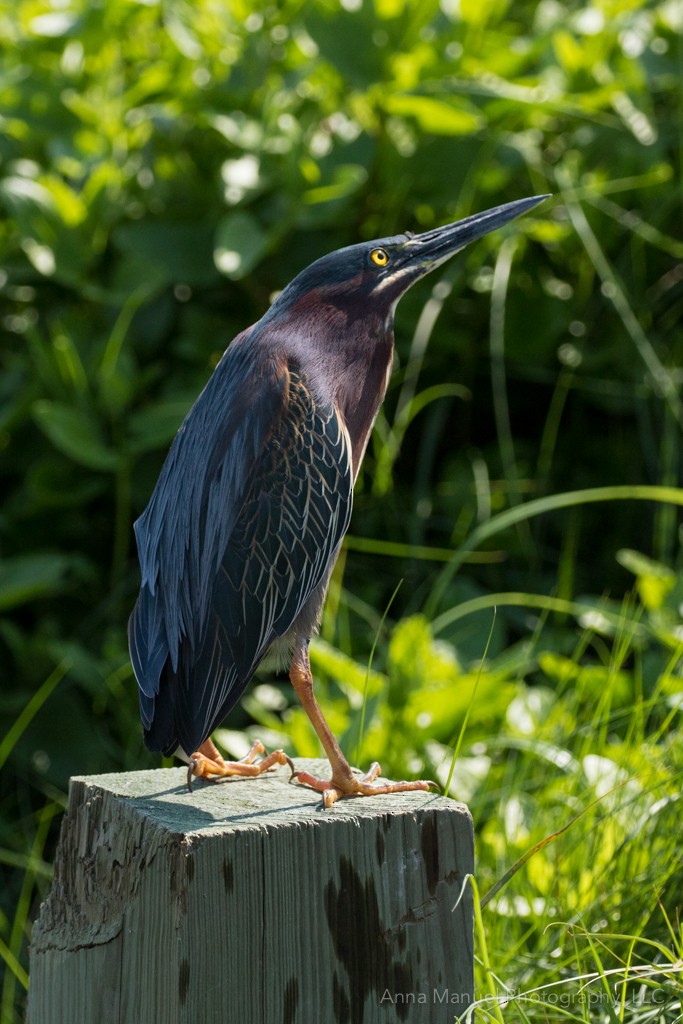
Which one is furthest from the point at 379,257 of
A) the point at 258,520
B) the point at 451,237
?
the point at 258,520

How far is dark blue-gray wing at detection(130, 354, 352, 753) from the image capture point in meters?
1.67

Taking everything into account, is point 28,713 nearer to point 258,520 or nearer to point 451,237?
point 258,520

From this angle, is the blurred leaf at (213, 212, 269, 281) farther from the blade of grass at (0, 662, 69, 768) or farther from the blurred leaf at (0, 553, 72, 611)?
the blade of grass at (0, 662, 69, 768)

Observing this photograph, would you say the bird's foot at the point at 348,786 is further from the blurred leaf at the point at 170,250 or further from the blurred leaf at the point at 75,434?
the blurred leaf at the point at 170,250

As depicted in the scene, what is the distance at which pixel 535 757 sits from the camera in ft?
8.66

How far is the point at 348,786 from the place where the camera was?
1609mm

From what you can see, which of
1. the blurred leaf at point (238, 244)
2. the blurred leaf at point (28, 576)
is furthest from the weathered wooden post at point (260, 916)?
the blurred leaf at point (238, 244)

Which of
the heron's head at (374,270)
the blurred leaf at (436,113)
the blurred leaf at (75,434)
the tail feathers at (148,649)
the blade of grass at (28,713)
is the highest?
the blurred leaf at (436,113)

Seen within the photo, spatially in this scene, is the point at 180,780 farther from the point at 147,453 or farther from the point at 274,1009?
the point at 147,453

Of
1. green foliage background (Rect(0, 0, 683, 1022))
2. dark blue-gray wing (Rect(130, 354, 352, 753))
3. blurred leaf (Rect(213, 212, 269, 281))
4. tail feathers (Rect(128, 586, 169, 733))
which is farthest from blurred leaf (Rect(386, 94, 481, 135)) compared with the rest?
tail feathers (Rect(128, 586, 169, 733))

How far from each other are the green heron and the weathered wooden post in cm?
16

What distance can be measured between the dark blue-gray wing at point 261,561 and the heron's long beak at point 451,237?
31 centimetres

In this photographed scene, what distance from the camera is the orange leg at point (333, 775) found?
1.61 metres

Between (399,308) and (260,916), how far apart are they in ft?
7.47
